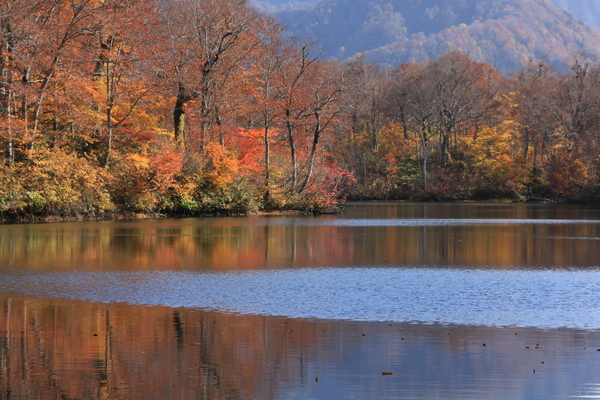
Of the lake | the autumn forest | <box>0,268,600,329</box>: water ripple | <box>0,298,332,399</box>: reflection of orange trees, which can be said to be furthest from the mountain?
<box>0,298,332,399</box>: reflection of orange trees

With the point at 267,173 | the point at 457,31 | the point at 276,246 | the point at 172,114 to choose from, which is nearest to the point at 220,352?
the point at 276,246

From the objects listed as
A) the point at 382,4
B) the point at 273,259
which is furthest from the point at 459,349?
the point at 382,4

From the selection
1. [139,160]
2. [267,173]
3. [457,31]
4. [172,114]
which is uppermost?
[457,31]

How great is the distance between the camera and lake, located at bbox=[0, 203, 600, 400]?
6.39m

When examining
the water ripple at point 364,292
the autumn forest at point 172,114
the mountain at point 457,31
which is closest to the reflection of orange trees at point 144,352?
the water ripple at point 364,292

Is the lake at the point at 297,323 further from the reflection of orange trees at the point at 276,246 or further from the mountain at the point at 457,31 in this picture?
the mountain at the point at 457,31

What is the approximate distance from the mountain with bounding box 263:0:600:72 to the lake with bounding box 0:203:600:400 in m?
120

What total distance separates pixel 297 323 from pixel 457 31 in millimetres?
158997

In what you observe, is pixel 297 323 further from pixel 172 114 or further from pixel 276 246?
pixel 172 114

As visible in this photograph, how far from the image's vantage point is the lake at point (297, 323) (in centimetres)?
639

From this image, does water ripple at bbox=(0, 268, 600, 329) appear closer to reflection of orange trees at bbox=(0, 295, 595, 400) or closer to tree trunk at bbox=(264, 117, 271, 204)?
reflection of orange trees at bbox=(0, 295, 595, 400)

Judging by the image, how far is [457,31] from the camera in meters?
158

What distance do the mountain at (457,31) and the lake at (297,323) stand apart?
120 m

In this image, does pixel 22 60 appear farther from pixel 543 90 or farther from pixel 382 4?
pixel 382 4
